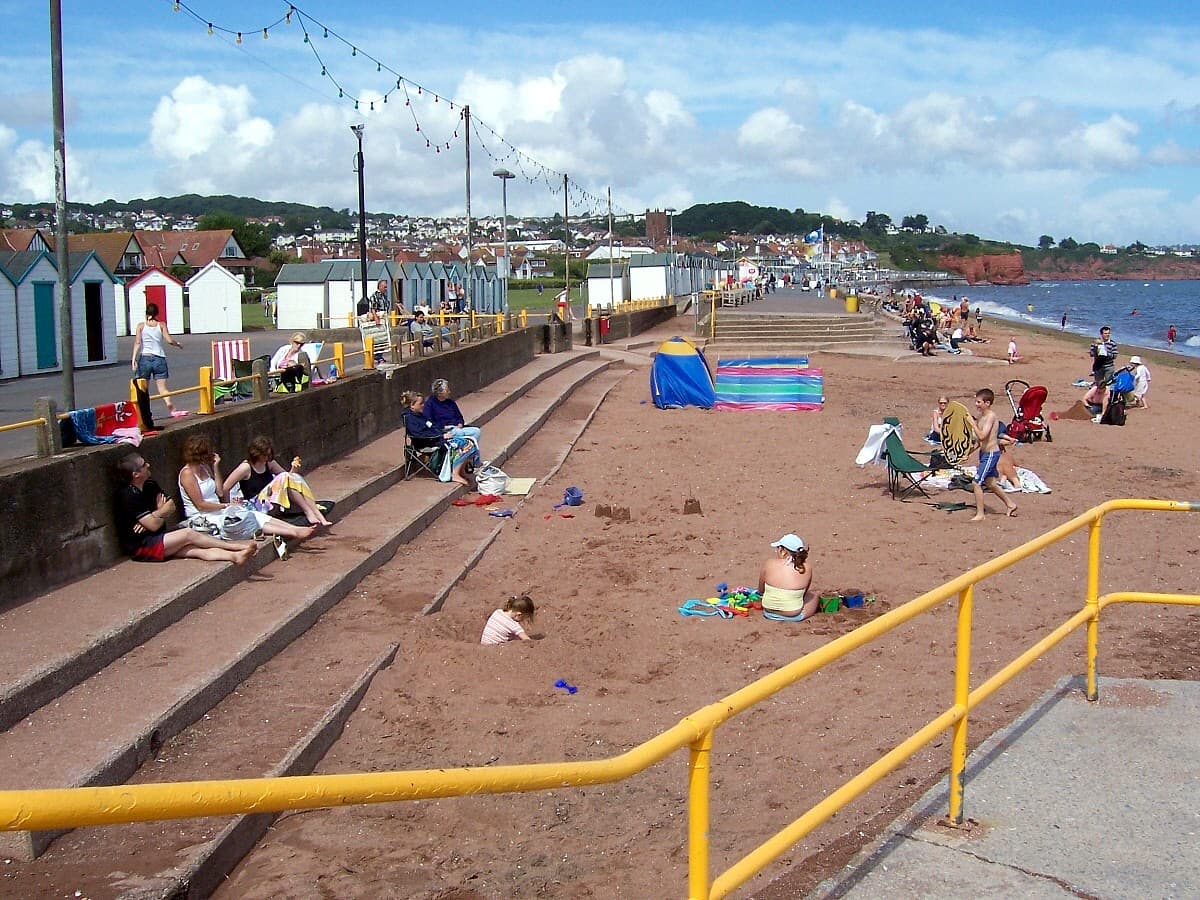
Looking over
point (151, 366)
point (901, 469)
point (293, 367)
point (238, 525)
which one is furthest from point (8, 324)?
point (901, 469)

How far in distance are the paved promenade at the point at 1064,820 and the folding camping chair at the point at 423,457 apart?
9.55m

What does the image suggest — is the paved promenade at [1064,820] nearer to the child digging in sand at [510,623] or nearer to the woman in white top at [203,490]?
the child digging in sand at [510,623]

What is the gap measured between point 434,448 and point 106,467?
5372 millimetres

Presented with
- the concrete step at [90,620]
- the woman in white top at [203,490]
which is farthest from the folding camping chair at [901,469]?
the concrete step at [90,620]

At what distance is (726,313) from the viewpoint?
1747 inches

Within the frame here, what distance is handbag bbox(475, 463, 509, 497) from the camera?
14.0 m

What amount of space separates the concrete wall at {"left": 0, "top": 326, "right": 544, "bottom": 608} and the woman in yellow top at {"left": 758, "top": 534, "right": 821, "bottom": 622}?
197 inches

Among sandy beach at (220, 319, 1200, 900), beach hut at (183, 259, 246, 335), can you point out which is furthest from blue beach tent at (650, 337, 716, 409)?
beach hut at (183, 259, 246, 335)

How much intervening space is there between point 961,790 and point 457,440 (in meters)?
10.4

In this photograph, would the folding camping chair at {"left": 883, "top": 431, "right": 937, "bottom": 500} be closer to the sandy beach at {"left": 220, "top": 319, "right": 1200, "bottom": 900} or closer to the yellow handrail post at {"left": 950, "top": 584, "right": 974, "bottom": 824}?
the sandy beach at {"left": 220, "top": 319, "right": 1200, "bottom": 900}

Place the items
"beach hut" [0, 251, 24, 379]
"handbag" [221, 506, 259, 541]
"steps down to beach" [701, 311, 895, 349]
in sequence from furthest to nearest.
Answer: "steps down to beach" [701, 311, 895, 349] → "beach hut" [0, 251, 24, 379] → "handbag" [221, 506, 259, 541]

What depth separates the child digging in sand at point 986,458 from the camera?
1202 centimetres

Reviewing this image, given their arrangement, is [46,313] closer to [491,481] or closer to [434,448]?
[434,448]

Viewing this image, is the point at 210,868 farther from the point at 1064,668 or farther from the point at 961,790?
the point at 1064,668
